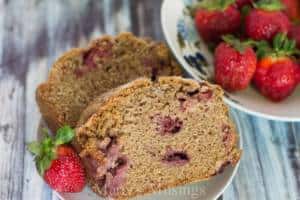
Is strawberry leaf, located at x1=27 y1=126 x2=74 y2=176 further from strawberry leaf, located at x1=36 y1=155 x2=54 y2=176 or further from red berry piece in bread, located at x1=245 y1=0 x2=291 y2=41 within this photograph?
red berry piece in bread, located at x1=245 y1=0 x2=291 y2=41

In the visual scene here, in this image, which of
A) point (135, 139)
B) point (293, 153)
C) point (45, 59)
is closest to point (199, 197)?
point (135, 139)

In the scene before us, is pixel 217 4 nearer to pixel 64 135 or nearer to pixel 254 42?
pixel 254 42

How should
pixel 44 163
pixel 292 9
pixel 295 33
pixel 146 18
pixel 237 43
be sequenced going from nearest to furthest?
1. pixel 44 163
2. pixel 237 43
3. pixel 295 33
4. pixel 292 9
5. pixel 146 18

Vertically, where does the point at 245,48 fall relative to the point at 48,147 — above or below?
above

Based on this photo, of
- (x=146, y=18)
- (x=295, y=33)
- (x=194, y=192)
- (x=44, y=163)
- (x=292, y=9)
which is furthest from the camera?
(x=146, y=18)

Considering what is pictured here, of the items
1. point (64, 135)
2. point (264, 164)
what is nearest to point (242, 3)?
point (264, 164)

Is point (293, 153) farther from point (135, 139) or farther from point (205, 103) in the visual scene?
point (135, 139)

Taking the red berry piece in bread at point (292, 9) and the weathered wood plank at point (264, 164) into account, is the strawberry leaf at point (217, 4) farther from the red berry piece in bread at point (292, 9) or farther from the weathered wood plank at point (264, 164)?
the weathered wood plank at point (264, 164)

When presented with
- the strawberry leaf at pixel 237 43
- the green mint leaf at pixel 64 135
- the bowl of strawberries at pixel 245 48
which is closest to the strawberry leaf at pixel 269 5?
the bowl of strawberries at pixel 245 48
